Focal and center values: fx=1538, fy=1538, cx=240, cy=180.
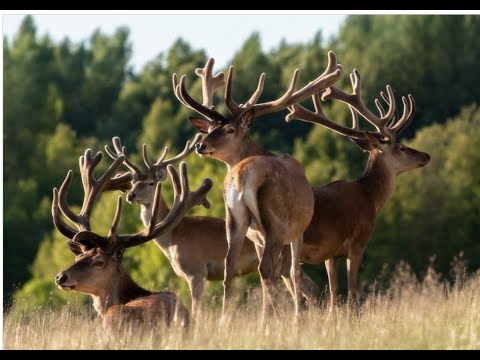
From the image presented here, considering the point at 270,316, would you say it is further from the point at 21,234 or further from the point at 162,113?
the point at 162,113

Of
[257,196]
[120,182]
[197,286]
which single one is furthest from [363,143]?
[257,196]

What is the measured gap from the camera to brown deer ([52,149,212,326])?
10945 millimetres

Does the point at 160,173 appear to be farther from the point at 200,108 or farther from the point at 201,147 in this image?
the point at 201,147

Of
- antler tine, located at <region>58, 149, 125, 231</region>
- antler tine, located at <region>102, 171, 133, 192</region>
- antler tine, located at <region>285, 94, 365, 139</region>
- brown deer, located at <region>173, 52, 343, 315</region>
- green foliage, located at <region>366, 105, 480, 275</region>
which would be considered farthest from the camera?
green foliage, located at <region>366, 105, 480, 275</region>

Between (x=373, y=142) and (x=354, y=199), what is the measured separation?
2.87 ft

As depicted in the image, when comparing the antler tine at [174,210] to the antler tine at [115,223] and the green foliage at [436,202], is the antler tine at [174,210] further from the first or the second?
the green foliage at [436,202]

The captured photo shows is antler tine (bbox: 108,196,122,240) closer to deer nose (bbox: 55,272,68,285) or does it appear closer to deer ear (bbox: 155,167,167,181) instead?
deer nose (bbox: 55,272,68,285)

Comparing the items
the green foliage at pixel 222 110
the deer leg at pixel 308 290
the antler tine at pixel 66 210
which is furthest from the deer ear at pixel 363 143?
the green foliage at pixel 222 110

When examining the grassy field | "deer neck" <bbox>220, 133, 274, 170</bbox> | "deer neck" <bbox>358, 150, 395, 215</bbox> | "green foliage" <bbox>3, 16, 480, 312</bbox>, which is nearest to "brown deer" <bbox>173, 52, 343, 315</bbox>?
"deer neck" <bbox>220, 133, 274, 170</bbox>

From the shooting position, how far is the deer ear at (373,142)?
1466 centimetres

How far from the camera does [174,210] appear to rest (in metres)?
12.0

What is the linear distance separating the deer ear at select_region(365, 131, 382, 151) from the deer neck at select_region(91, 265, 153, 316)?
12.8 feet

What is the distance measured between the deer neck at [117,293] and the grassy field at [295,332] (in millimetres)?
149

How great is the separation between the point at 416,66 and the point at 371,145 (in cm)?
4417
